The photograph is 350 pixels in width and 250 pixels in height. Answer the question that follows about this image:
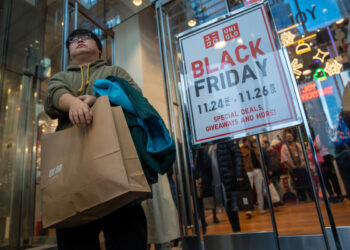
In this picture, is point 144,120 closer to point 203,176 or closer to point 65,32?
point 203,176

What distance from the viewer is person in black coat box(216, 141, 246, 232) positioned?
2225mm

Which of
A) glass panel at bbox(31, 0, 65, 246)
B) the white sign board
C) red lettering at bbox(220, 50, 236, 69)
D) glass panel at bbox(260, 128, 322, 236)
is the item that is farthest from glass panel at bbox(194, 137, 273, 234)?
glass panel at bbox(31, 0, 65, 246)

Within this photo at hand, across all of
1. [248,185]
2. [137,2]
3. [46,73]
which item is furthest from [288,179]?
[46,73]

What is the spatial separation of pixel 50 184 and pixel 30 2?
250cm

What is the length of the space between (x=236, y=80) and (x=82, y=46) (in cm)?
108

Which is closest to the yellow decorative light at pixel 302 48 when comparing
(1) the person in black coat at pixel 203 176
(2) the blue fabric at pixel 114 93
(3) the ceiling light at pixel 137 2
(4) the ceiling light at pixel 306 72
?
(4) the ceiling light at pixel 306 72

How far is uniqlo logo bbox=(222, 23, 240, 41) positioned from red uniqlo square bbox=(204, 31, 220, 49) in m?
0.07

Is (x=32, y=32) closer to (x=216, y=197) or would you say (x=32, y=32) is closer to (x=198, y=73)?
(x=198, y=73)

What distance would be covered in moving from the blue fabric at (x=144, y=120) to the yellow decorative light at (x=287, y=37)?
183 cm

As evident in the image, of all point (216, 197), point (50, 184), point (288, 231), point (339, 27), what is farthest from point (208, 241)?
point (339, 27)

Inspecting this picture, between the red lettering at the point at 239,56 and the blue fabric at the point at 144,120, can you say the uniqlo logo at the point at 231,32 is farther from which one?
the blue fabric at the point at 144,120

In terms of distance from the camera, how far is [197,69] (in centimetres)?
198

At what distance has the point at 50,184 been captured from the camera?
36.0 inches

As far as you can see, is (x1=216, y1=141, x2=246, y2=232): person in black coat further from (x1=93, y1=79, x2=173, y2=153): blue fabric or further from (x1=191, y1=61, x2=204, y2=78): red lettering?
(x1=93, y1=79, x2=173, y2=153): blue fabric
